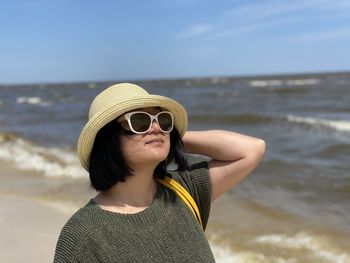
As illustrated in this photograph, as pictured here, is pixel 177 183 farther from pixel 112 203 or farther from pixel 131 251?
pixel 131 251

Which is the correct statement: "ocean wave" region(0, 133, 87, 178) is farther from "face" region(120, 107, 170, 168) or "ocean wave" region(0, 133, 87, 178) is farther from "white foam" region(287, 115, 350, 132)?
"white foam" region(287, 115, 350, 132)

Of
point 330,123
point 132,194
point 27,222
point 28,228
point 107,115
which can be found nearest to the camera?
point 107,115

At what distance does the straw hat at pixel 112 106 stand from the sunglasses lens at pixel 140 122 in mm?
37

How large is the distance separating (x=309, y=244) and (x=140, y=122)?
3754 mm

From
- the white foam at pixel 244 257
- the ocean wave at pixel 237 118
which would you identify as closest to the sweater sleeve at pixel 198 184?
the white foam at pixel 244 257

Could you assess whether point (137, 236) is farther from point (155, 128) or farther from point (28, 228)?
point (28, 228)

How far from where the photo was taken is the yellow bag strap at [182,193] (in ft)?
6.72

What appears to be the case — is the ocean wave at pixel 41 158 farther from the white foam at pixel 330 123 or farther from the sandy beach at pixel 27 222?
the white foam at pixel 330 123

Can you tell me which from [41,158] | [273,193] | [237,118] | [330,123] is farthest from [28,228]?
[237,118]

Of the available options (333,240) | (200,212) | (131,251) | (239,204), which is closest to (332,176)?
(239,204)

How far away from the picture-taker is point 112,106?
185 cm

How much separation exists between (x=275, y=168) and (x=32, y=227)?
16.8ft

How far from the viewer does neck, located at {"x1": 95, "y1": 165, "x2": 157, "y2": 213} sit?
1.93 metres

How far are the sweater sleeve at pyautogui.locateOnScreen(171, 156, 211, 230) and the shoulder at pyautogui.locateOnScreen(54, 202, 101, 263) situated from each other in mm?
531
